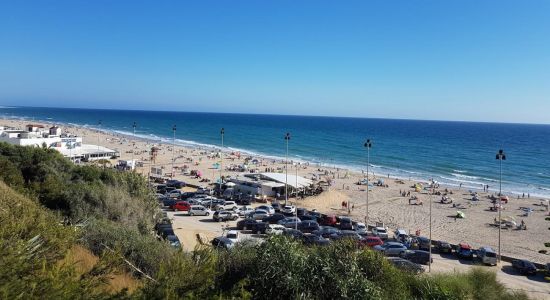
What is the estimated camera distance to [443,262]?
20125 millimetres

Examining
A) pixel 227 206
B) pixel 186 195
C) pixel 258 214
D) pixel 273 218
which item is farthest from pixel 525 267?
pixel 186 195

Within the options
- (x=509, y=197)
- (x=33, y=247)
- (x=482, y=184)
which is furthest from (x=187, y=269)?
(x=482, y=184)

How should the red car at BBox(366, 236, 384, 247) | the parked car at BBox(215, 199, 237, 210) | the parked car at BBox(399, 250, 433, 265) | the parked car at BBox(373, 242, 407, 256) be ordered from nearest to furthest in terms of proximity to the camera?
the parked car at BBox(399, 250, 433, 265) < the parked car at BBox(373, 242, 407, 256) < the red car at BBox(366, 236, 384, 247) < the parked car at BBox(215, 199, 237, 210)

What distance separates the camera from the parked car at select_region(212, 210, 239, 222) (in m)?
25.2

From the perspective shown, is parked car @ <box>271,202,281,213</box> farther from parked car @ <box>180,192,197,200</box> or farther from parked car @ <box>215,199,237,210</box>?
parked car @ <box>180,192,197,200</box>

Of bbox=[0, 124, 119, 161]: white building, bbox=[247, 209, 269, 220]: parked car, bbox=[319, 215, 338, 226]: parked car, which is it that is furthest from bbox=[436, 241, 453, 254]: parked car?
bbox=[0, 124, 119, 161]: white building

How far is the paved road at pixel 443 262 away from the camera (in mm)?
17122

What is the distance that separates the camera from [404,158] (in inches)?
2717

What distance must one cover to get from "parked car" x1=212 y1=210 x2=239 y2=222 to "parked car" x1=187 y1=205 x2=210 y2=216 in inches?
47.4

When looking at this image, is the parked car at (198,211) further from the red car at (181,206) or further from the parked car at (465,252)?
the parked car at (465,252)

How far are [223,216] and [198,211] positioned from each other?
2.23 metres

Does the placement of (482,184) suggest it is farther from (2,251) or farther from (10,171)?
(2,251)

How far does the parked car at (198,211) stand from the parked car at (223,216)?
3.95ft

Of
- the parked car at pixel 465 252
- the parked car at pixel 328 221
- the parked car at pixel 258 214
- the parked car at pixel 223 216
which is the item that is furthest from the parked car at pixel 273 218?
the parked car at pixel 465 252
